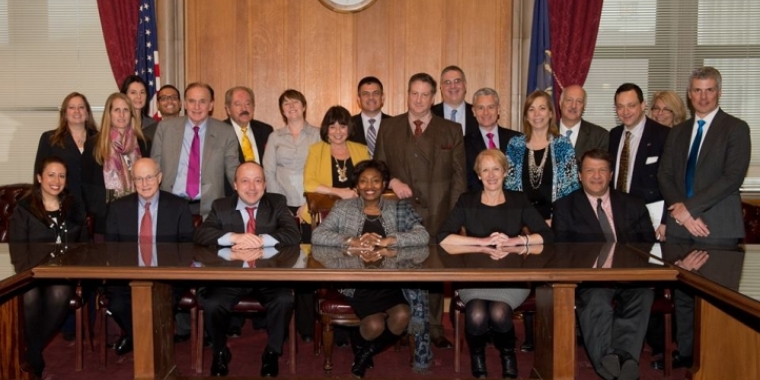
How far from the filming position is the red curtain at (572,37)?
682cm

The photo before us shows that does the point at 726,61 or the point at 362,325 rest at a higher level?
the point at 726,61

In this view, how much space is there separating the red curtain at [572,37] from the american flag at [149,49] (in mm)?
3191

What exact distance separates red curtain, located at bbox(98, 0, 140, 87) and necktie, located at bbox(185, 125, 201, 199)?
1.76 meters

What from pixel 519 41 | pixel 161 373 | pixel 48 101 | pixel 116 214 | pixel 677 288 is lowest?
pixel 161 373

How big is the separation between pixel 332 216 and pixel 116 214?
1.27 m

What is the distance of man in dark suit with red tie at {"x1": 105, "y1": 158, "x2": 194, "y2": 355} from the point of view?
4.79 metres

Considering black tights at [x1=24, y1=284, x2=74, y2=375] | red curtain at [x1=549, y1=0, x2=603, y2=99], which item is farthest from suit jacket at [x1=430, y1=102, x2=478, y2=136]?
black tights at [x1=24, y1=284, x2=74, y2=375]

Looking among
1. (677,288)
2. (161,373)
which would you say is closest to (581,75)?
(677,288)

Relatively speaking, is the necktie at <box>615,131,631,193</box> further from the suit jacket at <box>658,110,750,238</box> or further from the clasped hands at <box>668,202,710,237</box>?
the clasped hands at <box>668,202,710,237</box>

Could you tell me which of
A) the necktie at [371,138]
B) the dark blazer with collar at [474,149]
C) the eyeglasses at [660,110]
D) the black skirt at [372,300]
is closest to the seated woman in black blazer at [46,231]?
the black skirt at [372,300]

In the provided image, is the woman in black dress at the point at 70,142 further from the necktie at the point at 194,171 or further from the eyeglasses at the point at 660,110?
the eyeglasses at the point at 660,110

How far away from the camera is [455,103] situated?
5.77 metres

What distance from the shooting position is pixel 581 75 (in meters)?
6.88

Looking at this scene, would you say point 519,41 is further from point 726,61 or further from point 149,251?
point 149,251
